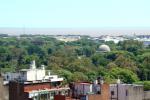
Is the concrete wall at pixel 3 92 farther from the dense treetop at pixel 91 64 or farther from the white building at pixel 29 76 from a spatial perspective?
the dense treetop at pixel 91 64

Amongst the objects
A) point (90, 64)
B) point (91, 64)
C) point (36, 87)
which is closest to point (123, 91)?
point (36, 87)

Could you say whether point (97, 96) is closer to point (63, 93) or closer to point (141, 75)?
point (63, 93)

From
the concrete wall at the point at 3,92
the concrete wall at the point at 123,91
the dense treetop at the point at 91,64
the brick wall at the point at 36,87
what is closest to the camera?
the concrete wall at the point at 3,92

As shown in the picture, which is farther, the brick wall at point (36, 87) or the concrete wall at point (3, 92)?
the brick wall at point (36, 87)

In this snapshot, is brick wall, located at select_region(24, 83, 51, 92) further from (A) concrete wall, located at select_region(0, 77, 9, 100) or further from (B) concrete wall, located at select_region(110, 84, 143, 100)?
(B) concrete wall, located at select_region(110, 84, 143, 100)

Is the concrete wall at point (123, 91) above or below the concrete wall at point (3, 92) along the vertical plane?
below

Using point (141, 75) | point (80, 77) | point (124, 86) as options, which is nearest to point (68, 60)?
point (141, 75)

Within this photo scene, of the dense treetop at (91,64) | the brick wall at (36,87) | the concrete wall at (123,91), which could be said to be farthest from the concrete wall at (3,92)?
the dense treetop at (91,64)

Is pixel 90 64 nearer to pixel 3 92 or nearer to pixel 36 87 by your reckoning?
pixel 36 87

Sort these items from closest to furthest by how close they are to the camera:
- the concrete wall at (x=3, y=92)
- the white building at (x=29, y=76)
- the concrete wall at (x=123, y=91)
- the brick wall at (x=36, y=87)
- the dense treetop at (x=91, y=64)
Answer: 1. the concrete wall at (x=3, y=92)
2. the brick wall at (x=36, y=87)
3. the white building at (x=29, y=76)
4. the concrete wall at (x=123, y=91)
5. the dense treetop at (x=91, y=64)

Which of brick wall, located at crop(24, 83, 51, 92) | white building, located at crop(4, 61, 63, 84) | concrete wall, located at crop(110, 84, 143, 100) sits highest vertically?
white building, located at crop(4, 61, 63, 84)

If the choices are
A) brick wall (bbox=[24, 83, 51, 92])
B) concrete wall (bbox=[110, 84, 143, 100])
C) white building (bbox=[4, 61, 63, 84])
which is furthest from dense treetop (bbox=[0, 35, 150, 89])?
brick wall (bbox=[24, 83, 51, 92])
